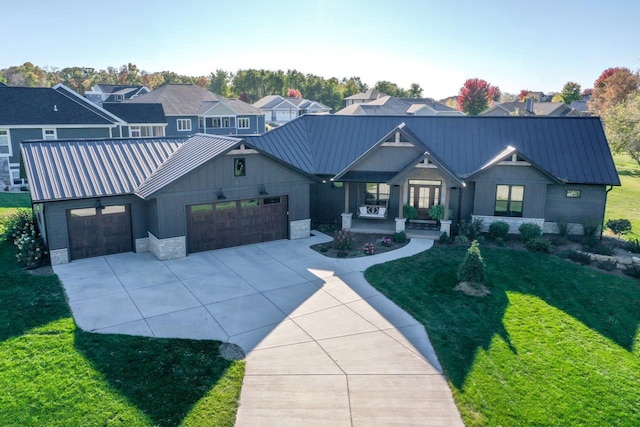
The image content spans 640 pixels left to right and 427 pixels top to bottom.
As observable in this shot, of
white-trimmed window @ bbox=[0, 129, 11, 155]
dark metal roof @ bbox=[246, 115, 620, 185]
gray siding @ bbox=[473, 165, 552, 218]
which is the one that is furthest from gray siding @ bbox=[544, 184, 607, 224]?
white-trimmed window @ bbox=[0, 129, 11, 155]

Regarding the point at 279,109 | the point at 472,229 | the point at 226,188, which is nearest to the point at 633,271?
the point at 472,229

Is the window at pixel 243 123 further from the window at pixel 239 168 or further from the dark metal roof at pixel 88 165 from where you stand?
the window at pixel 239 168

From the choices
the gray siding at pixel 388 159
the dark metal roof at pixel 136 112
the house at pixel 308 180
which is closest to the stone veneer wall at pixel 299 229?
the house at pixel 308 180

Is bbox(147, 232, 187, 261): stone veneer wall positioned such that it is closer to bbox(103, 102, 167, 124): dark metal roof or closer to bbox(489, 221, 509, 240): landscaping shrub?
bbox(489, 221, 509, 240): landscaping shrub

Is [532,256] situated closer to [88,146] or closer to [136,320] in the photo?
[136,320]

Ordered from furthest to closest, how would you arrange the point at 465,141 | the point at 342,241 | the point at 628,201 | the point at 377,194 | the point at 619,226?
the point at 628,201 < the point at 465,141 < the point at 377,194 < the point at 619,226 < the point at 342,241

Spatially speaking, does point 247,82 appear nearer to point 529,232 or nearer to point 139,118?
point 139,118
